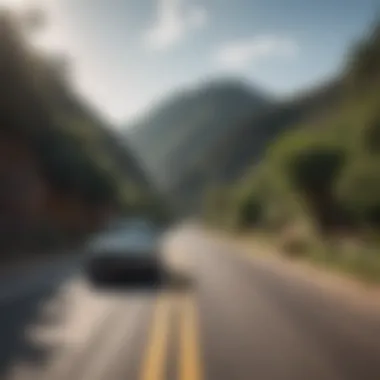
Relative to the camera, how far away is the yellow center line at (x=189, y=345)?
25.3ft

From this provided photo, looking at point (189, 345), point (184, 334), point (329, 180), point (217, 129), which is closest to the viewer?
point (189, 345)

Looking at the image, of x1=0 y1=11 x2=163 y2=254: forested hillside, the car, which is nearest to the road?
the car

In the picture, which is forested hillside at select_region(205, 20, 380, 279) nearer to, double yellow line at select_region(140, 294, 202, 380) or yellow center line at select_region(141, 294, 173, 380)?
double yellow line at select_region(140, 294, 202, 380)

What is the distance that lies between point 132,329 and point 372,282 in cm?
1191

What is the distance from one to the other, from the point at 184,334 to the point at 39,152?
3699cm

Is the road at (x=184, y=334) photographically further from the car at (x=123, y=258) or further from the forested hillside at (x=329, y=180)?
the forested hillside at (x=329, y=180)

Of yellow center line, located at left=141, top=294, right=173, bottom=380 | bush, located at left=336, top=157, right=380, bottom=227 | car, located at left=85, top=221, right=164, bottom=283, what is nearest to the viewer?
yellow center line, located at left=141, top=294, right=173, bottom=380

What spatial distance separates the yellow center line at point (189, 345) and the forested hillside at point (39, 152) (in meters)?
18.1

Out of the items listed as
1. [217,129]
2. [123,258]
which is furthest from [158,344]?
[217,129]

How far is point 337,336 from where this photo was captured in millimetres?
10656

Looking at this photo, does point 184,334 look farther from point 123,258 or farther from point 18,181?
point 18,181

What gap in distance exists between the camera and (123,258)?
19.5m

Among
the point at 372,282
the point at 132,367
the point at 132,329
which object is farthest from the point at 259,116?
the point at 132,367

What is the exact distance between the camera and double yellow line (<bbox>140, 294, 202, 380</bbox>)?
304 inches
